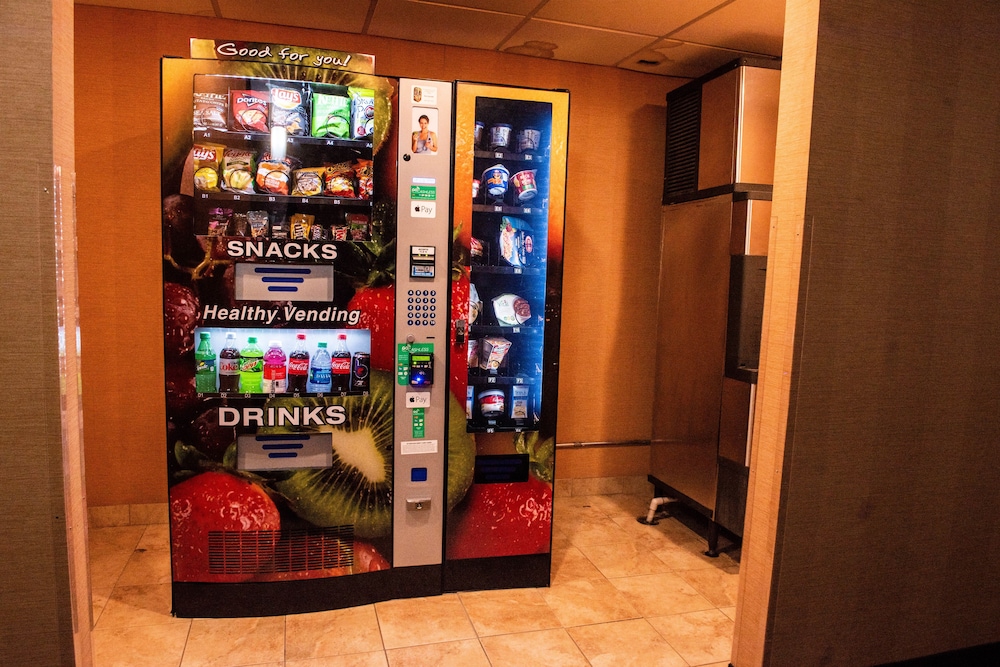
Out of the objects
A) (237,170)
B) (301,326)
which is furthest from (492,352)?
(237,170)

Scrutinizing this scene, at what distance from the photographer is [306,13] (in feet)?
11.3

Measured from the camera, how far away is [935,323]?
2033 millimetres

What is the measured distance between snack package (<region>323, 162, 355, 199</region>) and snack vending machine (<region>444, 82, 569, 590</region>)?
1.54 feet

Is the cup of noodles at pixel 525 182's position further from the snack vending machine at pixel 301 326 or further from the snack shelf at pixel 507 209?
the snack vending machine at pixel 301 326

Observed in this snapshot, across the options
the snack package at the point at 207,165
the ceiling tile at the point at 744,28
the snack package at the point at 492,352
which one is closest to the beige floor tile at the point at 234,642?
the snack package at the point at 492,352

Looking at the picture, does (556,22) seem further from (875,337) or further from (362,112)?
(875,337)

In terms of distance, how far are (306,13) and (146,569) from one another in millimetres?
3019

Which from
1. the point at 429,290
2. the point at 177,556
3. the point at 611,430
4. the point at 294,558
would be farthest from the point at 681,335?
the point at 177,556

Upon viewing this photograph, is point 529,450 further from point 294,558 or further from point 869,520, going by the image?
point 869,520

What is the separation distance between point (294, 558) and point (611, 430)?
241 centimetres

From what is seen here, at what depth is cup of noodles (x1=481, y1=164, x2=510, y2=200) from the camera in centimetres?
300

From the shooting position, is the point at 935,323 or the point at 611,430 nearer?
the point at 935,323

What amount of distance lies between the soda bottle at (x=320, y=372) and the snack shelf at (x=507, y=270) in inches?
30.9

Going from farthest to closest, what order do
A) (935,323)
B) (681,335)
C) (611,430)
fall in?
1. (611,430)
2. (681,335)
3. (935,323)
